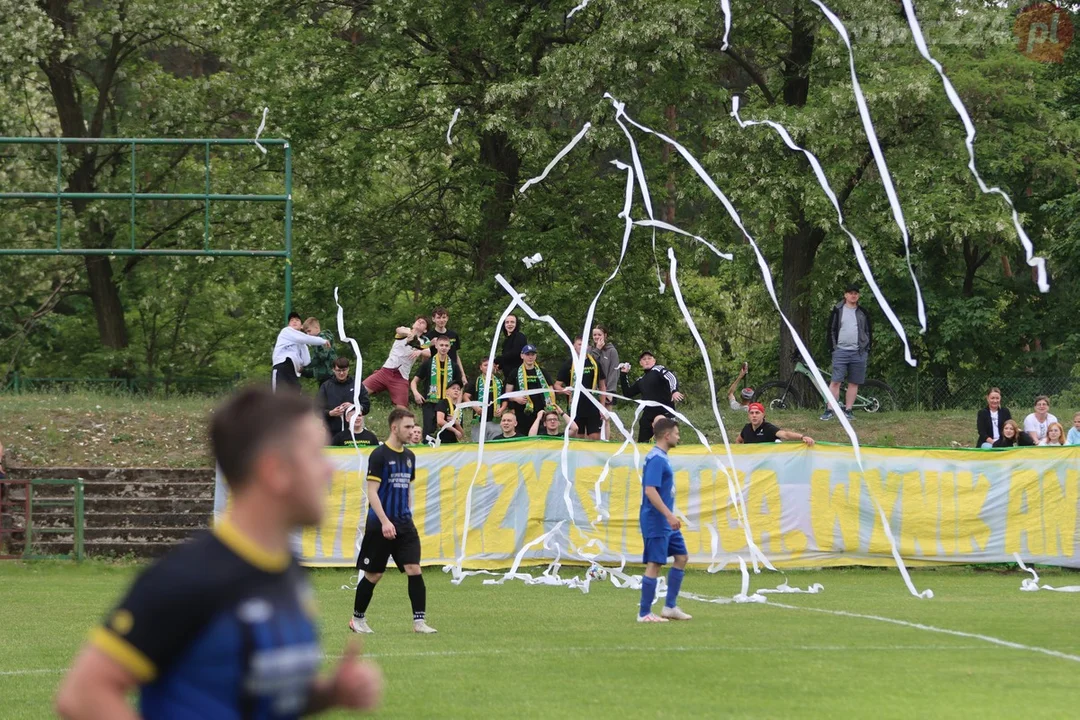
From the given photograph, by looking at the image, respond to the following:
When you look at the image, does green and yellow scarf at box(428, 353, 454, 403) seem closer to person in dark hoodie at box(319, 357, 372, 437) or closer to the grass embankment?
person in dark hoodie at box(319, 357, 372, 437)

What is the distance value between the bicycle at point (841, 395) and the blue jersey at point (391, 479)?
1560cm

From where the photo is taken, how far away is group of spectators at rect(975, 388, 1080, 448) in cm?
2105

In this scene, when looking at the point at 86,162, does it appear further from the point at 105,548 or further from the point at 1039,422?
the point at 1039,422

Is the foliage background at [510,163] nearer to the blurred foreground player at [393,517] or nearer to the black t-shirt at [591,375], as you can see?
the black t-shirt at [591,375]

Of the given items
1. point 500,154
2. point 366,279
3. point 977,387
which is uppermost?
point 500,154

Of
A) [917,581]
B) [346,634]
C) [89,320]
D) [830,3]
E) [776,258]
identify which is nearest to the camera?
[346,634]

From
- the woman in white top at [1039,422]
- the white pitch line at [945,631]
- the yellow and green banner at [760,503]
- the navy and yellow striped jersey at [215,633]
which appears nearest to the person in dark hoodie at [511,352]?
the yellow and green banner at [760,503]

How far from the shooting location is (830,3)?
26406 millimetres

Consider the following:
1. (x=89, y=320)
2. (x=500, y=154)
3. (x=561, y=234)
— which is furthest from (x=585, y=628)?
(x=89, y=320)

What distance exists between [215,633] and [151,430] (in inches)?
949

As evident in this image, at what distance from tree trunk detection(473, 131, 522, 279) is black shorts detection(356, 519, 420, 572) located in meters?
19.6

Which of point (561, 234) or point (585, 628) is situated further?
point (561, 234)

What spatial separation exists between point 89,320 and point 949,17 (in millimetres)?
25368

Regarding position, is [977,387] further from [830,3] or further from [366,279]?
[366,279]
